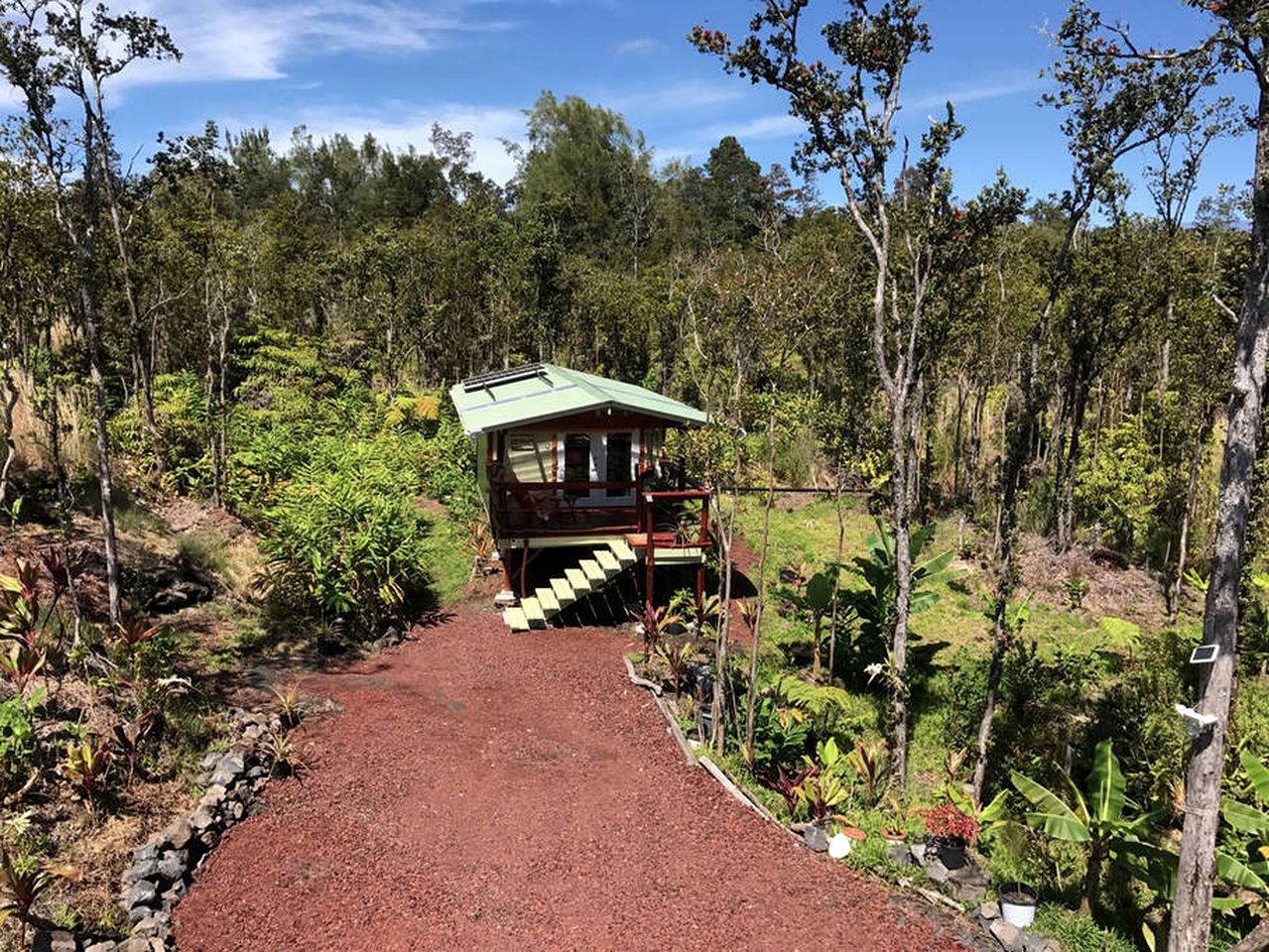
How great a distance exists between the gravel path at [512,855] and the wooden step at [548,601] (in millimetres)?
3066

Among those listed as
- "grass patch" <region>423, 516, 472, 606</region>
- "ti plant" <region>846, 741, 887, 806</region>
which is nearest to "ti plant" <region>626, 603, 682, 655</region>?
"grass patch" <region>423, 516, 472, 606</region>

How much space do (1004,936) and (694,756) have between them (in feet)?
12.5

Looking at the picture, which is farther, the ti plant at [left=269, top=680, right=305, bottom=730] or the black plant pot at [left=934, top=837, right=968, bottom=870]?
the ti plant at [left=269, top=680, right=305, bottom=730]

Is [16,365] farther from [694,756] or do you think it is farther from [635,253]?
[635,253]

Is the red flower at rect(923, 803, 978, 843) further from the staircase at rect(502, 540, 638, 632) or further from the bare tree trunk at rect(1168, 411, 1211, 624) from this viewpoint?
the bare tree trunk at rect(1168, 411, 1211, 624)

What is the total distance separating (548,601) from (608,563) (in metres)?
1.30

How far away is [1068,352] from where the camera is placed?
17.5m

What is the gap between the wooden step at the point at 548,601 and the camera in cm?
1376

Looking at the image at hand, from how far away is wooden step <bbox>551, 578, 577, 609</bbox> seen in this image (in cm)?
1384

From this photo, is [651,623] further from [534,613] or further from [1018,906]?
[1018,906]

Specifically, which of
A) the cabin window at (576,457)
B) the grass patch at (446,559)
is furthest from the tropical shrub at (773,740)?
the cabin window at (576,457)

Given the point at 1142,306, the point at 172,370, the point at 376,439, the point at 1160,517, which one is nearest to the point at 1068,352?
the point at 1142,306

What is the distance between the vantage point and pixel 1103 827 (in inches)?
275

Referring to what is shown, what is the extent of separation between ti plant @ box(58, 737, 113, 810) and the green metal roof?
7.40 metres
